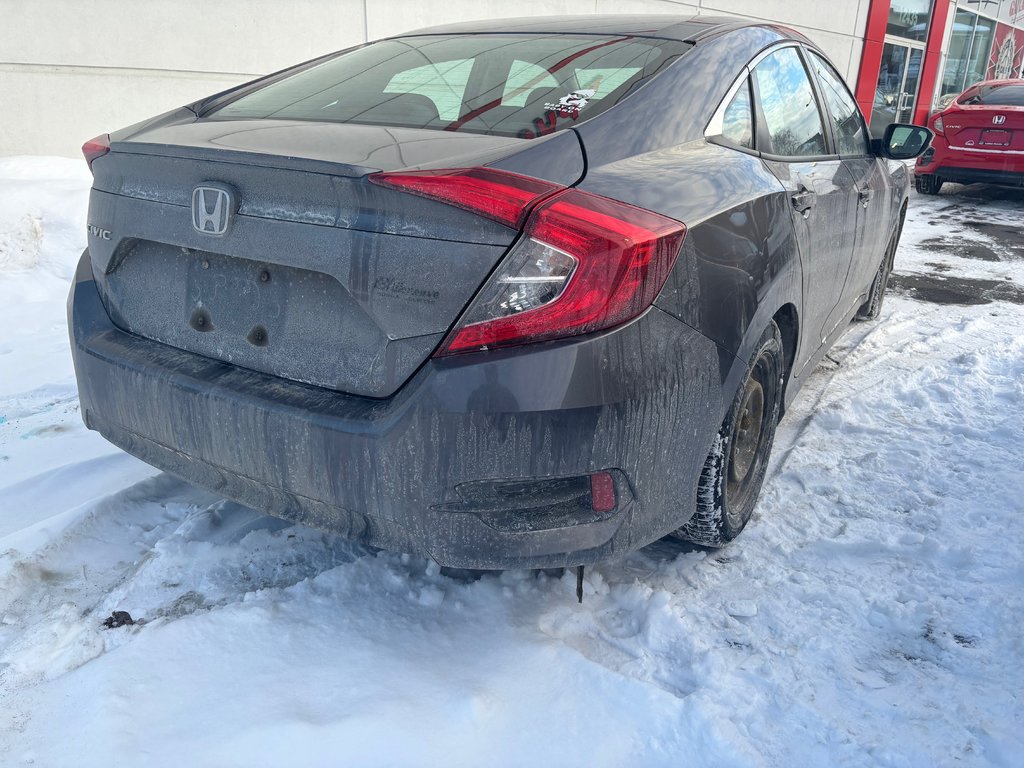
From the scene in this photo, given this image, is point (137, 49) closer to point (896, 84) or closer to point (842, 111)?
point (842, 111)

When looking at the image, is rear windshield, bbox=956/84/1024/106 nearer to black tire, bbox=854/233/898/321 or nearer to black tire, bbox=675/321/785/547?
black tire, bbox=854/233/898/321

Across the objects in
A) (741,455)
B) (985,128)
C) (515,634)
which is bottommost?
(515,634)

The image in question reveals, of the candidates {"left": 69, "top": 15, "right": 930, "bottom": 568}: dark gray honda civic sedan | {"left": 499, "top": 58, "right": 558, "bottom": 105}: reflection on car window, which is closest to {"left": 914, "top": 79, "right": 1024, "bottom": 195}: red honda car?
{"left": 69, "top": 15, "right": 930, "bottom": 568}: dark gray honda civic sedan

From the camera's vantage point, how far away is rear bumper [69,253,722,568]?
168 cm

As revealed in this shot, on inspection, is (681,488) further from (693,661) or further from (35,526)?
(35,526)

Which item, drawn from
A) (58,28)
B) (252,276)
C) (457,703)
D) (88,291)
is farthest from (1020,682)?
(58,28)

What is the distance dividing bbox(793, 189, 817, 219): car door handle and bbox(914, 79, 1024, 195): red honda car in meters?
8.35

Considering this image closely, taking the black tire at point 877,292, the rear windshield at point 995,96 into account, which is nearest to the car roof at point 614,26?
the black tire at point 877,292

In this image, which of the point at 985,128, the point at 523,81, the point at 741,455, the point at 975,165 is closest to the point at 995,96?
the point at 985,128

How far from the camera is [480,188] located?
164 centimetres

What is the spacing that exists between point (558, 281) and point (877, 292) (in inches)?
159

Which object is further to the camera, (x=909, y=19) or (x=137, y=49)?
(x=909, y=19)

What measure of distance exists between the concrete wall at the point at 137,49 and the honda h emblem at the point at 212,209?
5251mm

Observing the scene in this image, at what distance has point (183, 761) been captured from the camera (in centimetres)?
167
